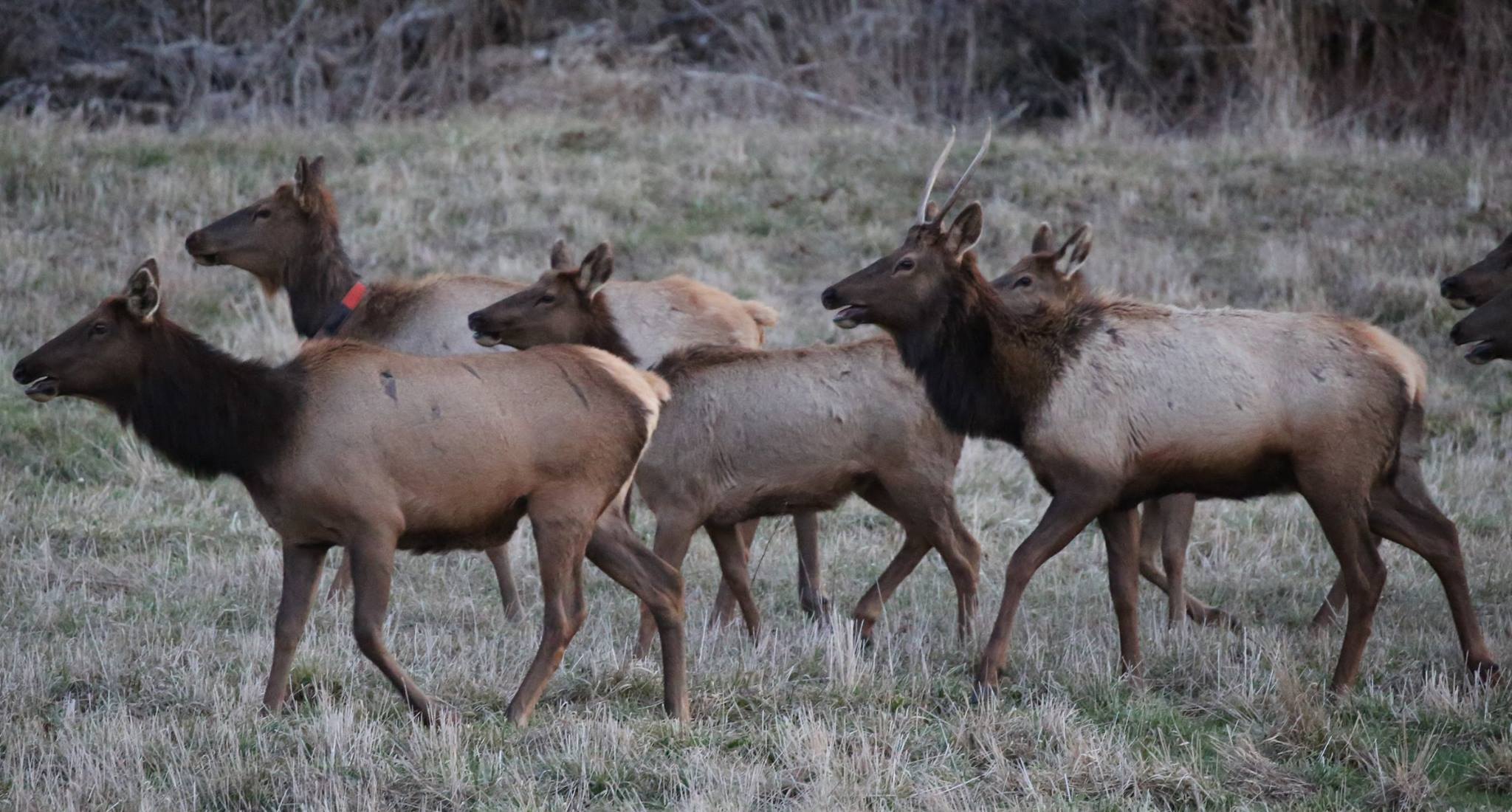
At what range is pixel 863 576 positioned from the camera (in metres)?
10.5

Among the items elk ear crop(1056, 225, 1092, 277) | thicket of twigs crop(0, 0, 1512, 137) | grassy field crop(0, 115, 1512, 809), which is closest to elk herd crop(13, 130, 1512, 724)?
grassy field crop(0, 115, 1512, 809)

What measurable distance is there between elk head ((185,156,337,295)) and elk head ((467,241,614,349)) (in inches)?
69.7

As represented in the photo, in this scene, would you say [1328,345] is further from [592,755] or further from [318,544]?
[318,544]

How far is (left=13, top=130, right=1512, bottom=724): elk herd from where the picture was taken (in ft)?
23.5

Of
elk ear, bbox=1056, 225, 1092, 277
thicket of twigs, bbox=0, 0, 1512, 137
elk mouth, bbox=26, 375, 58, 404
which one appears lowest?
thicket of twigs, bbox=0, 0, 1512, 137

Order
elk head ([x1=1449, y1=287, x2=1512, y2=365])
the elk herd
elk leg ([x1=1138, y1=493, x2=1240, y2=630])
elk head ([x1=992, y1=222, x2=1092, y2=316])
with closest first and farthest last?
the elk herd < elk head ([x1=1449, y1=287, x2=1512, y2=365]) < elk leg ([x1=1138, y1=493, x2=1240, y2=630]) < elk head ([x1=992, y1=222, x2=1092, y2=316])

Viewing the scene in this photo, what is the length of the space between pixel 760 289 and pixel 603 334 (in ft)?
20.8

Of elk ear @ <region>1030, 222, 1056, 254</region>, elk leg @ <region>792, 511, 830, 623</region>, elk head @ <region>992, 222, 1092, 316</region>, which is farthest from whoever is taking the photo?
elk ear @ <region>1030, 222, 1056, 254</region>

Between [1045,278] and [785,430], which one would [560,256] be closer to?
[785,430]

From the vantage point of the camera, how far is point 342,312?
10672mm

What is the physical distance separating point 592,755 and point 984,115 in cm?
1764

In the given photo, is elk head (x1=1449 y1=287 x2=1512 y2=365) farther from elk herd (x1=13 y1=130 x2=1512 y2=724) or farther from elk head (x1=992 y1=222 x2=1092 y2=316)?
elk head (x1=992 y1=222 x2=1092 y2=316)

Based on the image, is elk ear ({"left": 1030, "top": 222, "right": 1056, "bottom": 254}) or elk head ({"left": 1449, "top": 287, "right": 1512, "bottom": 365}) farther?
elk ear ({"left": 1030, "top": 222, "right": 1056, "bottom": 254})

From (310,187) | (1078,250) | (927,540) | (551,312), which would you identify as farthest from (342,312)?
(1078,250)
